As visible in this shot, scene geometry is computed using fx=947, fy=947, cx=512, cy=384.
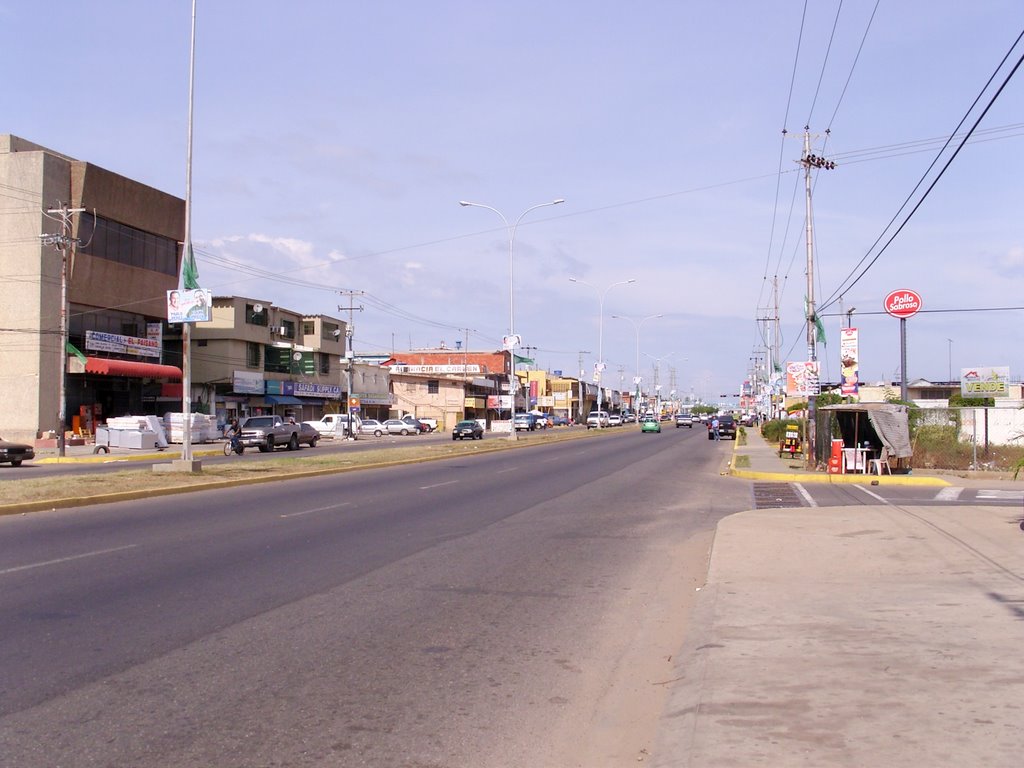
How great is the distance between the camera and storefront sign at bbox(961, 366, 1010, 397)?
40.9 m

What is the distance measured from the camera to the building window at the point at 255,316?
67375mm

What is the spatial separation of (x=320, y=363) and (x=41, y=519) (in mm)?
64102

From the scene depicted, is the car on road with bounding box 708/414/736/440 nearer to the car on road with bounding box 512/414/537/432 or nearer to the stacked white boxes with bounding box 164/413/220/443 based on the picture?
the car on road with bounding box 512/414/537/432

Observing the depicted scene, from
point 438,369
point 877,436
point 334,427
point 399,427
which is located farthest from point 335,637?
point 438,369

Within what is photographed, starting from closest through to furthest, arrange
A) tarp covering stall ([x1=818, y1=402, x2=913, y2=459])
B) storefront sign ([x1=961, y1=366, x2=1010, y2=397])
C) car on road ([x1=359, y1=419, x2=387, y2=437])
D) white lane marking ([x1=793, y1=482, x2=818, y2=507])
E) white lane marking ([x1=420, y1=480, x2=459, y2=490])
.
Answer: white lane marking ([x1=793, y1=482, x2=818, y2=507]), white lane marking ([x1=420, y1=480, x2=459, y2=490]), tarp covering stall ([x1=818, y1=402, x2=913, y2=459]), storefront sign ([x1=961, y1=366, x2=1010, y2=397]), car on road ([x1=359, y1=419, x2=387, y2=437])

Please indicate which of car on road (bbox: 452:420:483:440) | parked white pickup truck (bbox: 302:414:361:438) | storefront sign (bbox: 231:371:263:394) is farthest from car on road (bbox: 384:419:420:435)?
car on road (bbox: 452:420:483:440)

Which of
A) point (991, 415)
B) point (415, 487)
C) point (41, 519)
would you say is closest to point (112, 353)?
point (415, 487)

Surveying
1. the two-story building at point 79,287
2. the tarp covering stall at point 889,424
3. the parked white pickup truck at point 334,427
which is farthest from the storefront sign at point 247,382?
the tarp covering stall at point 889,424

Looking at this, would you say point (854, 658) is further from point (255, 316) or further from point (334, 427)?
point (255, 316)

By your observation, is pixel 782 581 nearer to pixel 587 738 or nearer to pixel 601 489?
pixel 587 738

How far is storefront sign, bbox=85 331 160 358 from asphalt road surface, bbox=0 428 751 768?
37.3 m

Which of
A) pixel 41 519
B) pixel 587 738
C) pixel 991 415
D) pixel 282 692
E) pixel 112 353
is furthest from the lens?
pixel 112 353

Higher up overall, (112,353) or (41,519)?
(112,353)

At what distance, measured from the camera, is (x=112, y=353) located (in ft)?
175
